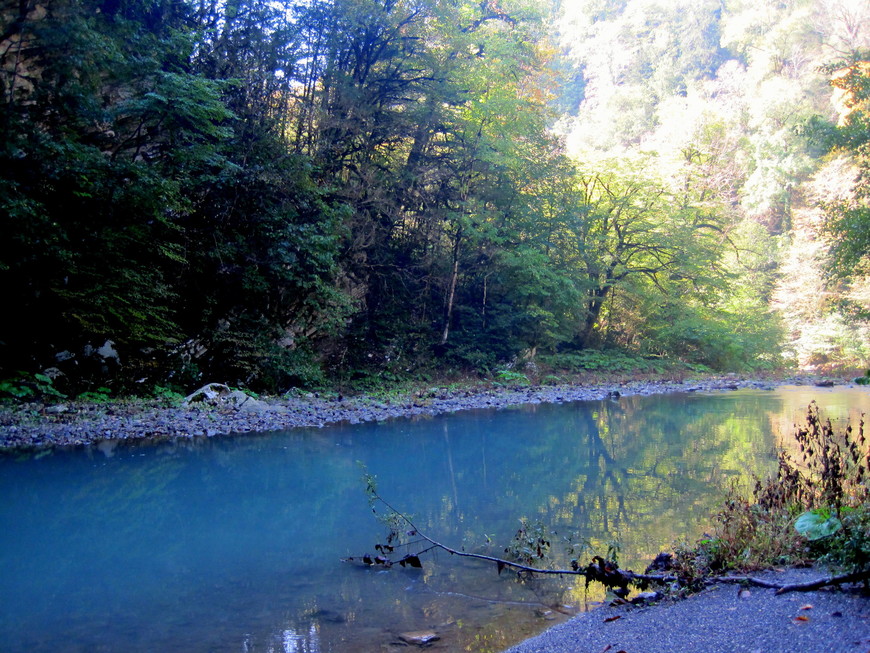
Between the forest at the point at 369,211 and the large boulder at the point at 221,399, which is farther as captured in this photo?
the large boulder at the point at 221,399

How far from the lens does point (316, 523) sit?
5.81m

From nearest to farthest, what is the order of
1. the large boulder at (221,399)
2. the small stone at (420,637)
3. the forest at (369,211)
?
the small stone at (420,637) → the forest at (369,211) → the large boulder at (221,399)

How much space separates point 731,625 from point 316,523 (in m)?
3.87

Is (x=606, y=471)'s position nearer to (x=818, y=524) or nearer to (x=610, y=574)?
(x=610, y=574)

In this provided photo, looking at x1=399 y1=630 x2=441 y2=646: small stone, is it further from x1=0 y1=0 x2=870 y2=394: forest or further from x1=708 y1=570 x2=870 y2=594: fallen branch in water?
x1=0 y1=0 x2=870 y2=394: forest

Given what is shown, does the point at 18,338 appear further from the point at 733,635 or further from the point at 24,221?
the point at 733,635

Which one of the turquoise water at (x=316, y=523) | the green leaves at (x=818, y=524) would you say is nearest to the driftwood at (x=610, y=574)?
the turquoise water at (x=316, y=523)

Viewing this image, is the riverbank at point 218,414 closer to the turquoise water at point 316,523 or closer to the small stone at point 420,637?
the turquoise water at point 316,523

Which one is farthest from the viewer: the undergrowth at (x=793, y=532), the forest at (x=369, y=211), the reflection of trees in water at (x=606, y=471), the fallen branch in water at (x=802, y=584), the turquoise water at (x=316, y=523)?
the forest at (x=369, y=211)

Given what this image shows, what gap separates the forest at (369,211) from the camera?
1067cm

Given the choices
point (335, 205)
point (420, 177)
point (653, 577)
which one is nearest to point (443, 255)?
point (420, 177)

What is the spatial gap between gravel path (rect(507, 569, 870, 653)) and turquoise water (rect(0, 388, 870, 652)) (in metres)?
0.45

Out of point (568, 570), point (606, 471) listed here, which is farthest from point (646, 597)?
point (606, 471)

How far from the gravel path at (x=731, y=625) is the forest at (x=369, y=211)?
31.9 feet
